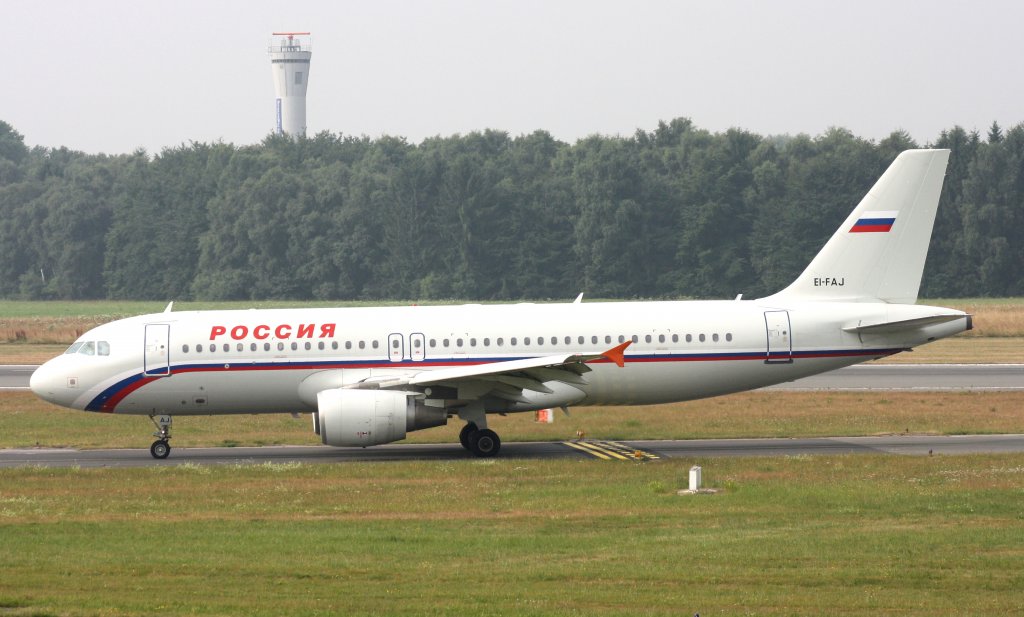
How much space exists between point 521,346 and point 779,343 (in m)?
5.78

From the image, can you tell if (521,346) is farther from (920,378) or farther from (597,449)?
(920,378)

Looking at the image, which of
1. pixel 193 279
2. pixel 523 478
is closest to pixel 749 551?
pixel 523 478

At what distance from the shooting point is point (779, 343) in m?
28.9

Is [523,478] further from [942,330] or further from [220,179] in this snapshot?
[220,179]

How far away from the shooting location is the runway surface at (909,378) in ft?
134

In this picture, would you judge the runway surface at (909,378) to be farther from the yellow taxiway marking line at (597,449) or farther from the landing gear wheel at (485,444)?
the landing gear wheel at (485,444)

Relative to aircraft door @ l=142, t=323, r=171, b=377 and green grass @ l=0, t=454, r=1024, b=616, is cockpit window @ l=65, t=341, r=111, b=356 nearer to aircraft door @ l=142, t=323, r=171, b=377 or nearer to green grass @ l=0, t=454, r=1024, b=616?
aircraft door @ l=142, t=323, r=171, b=377

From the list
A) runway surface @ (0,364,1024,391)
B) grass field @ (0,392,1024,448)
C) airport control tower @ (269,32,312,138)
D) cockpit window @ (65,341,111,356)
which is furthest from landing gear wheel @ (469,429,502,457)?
airport control tower @ (269,32,312,138)

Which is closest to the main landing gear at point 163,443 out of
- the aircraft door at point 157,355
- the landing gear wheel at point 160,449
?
the landing gear wheel at point 160,449

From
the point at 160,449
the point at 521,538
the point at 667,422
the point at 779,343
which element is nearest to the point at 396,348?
the point at 160,449

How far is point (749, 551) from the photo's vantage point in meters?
17.2

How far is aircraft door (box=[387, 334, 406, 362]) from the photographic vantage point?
28750 millimetres

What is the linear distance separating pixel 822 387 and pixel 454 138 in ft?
259

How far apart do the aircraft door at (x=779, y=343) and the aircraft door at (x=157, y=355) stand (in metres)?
13.4
